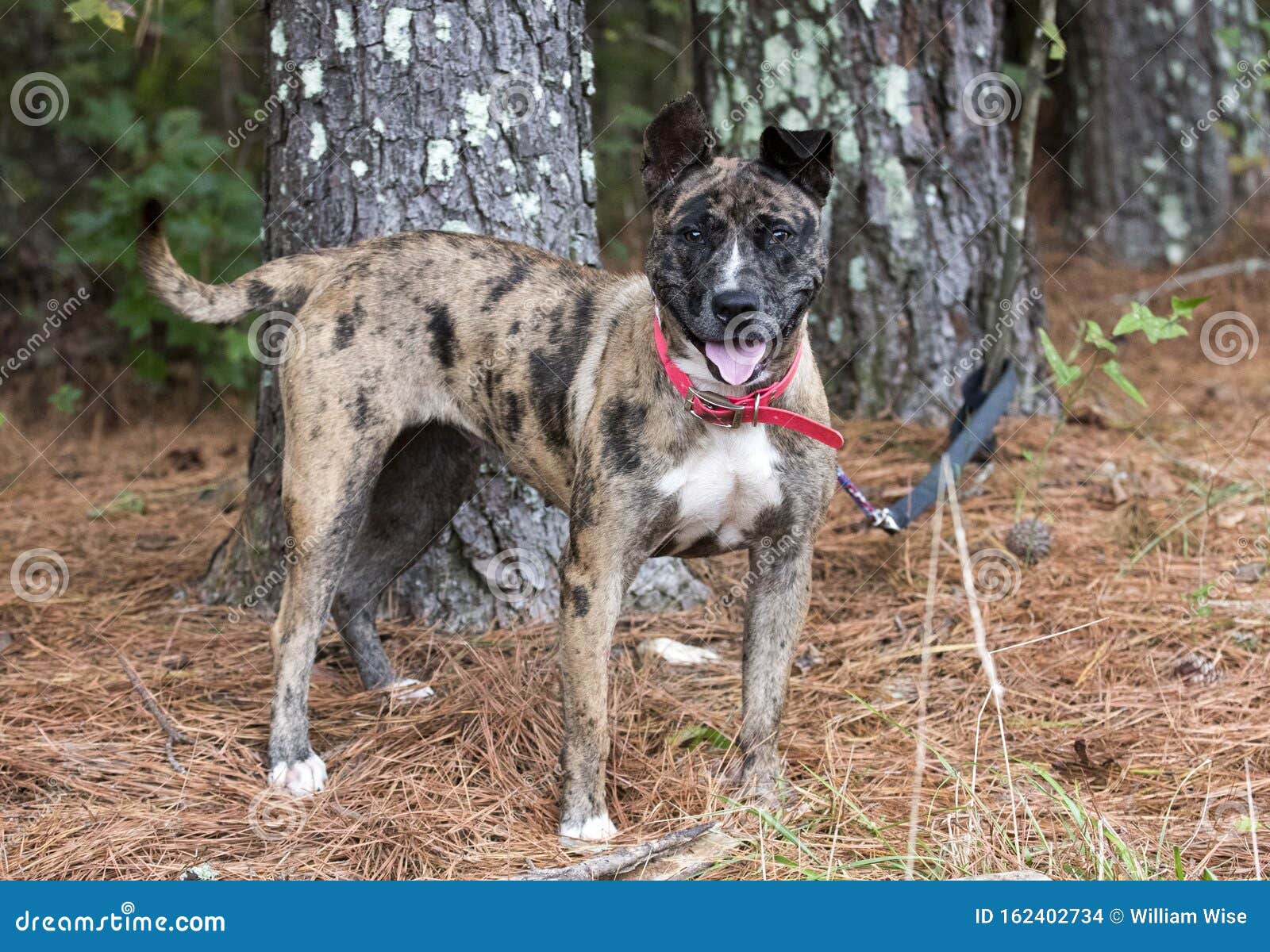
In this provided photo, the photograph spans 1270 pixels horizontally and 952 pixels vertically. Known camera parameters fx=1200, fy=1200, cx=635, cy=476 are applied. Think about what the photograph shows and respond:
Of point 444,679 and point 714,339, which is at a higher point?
point 714,339

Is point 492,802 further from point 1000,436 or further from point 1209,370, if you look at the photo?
point 1209,370

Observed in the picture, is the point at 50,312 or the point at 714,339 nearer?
the point at 714,339

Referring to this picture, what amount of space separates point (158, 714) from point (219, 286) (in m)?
1.40

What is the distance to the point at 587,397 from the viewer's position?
3.56m

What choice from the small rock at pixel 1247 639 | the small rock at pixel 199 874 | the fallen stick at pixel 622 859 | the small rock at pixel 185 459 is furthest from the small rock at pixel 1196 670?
the small rock at pixel 185 459

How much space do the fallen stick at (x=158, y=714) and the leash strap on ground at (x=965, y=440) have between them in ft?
8.00

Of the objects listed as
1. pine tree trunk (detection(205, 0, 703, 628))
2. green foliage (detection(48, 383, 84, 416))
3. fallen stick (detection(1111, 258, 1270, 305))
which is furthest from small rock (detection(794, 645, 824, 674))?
fallen stick (detection(1111, 258, 1270, 305))

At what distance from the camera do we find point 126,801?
133 inches

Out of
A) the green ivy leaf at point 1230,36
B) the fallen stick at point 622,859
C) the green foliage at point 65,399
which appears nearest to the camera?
the fallen stick at point 622,859

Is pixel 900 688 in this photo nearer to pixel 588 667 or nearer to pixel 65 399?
pixel 588 667

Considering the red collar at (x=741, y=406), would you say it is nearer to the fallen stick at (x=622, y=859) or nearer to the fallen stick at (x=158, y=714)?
the fallen stick at (x=622, y=859)

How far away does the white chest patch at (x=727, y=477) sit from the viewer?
3305 millimetres

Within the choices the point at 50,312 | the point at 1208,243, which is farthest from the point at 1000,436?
the point at 50,312

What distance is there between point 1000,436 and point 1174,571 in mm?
1312
